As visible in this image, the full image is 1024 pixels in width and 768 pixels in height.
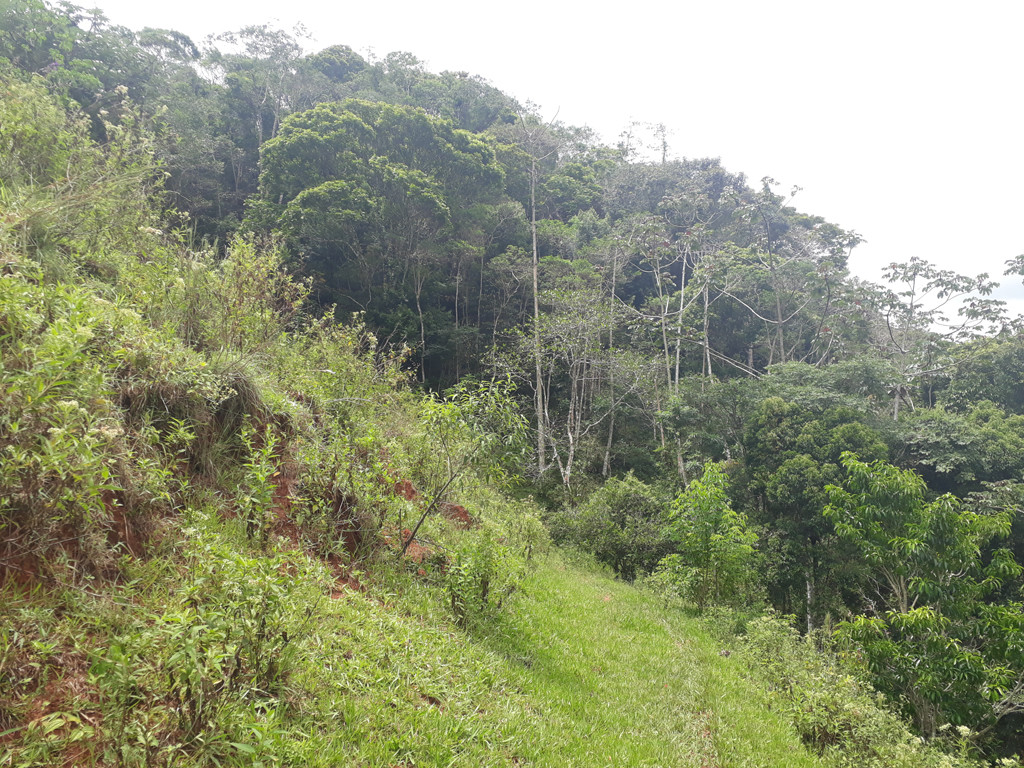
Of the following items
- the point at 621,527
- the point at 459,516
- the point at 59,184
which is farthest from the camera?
the point at 621,527

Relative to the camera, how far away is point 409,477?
6.01 meters

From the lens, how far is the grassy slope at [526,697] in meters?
2.84

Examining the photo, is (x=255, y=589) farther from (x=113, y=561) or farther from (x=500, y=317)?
(x=500, y=317)

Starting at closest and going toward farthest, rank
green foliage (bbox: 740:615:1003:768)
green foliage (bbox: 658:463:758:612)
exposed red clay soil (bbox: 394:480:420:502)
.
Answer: green foliage (bbox: 740:615:1003:768)
exposed red clay soil (bbox: 394:480:420:502)
green foliage (bbox: 658:463:758:612)

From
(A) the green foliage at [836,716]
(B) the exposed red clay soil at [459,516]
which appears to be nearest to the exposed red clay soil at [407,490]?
(B) the exposed red clay soil at [459,516]

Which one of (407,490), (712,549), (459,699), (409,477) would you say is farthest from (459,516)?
(712,549)

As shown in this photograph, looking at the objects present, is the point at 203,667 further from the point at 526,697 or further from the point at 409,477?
the point at 409,477

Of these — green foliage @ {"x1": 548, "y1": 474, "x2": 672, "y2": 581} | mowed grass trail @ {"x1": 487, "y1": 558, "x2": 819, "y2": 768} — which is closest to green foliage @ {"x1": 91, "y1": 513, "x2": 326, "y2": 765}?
mowed grass trail @ {"x1": 487, "y1": 558, "x2": 819, "y2": 768}

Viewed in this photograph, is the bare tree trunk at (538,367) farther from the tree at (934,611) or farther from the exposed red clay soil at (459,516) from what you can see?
the tree at (934,611)

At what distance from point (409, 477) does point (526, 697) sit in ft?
9.61

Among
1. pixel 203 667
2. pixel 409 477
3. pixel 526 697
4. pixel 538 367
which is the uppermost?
pixel 538 367

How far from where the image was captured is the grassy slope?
2.84 metres

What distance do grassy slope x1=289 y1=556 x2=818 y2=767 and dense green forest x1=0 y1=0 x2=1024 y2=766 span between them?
0.12 ft

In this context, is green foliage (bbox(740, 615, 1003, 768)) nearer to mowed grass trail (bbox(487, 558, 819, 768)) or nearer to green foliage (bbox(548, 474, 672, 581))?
mowed grass trail (bbox(487, 558, 819, 768))
